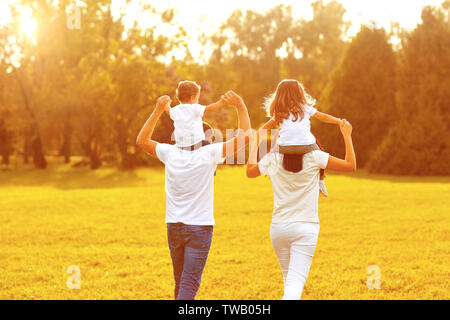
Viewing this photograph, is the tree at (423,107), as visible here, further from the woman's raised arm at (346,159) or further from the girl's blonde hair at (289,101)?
the girl's blonde hair at (289,101)

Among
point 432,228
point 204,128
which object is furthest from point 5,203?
point 204,128

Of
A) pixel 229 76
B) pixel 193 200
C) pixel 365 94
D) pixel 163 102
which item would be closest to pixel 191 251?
pixel 193 200

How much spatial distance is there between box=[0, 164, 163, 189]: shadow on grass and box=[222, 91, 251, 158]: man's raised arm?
2707 cm

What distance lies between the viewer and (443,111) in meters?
32.1

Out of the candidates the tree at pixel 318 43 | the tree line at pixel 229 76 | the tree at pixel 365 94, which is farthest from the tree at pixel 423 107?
the tree at pixel 318 43

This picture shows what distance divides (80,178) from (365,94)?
807 inches

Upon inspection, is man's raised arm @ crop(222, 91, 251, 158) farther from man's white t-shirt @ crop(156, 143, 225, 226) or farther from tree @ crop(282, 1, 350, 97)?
tree @ crop(282, 1, 350, 97)

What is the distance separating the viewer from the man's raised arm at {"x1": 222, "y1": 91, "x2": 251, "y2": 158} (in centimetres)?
414

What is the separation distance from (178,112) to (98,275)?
6.12 m

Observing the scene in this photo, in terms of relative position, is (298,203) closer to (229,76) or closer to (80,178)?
(80,178)

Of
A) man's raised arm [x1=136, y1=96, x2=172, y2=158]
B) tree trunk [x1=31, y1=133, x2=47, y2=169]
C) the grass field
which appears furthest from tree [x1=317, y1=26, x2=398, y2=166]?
man's raised arm [x1=136, y1=96, x2=172, y2=158]

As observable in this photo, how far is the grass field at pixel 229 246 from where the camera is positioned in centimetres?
858

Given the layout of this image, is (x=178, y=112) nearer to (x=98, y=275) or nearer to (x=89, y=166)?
(x=98, y=275)

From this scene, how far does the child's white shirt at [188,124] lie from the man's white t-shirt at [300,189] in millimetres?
664
